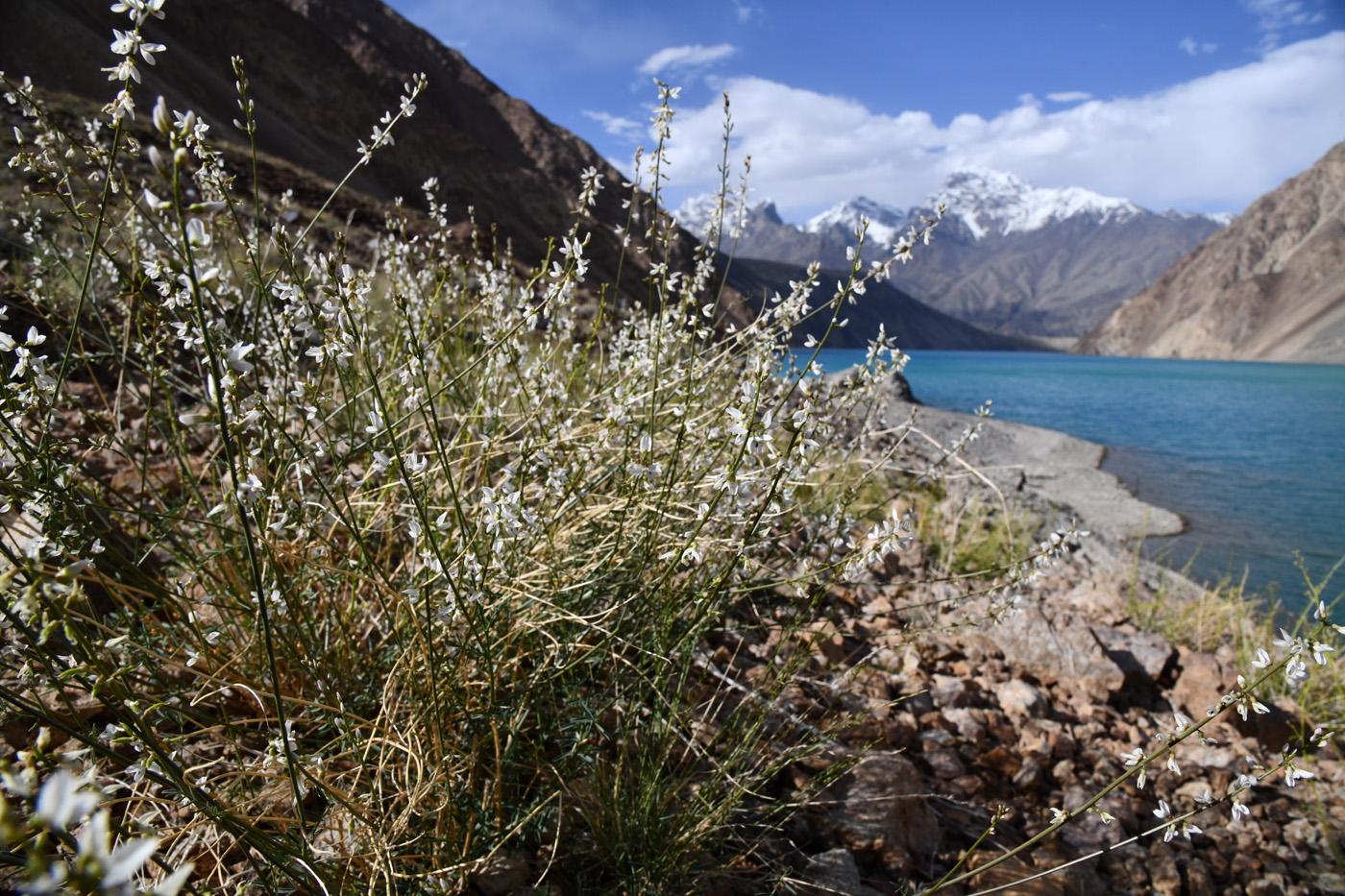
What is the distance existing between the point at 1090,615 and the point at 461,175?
41189 mm

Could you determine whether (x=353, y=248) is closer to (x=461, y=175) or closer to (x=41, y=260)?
(x=41, y=260)

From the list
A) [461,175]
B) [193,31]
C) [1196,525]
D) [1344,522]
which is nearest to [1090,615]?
[1196,525]

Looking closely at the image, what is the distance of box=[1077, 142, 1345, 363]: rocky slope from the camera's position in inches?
3932

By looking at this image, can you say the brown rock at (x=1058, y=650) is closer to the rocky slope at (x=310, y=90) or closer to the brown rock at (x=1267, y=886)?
the brown rock at (x=1267, y=886)

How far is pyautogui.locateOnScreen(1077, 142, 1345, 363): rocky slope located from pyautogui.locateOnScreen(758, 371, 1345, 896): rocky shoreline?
4549 inches

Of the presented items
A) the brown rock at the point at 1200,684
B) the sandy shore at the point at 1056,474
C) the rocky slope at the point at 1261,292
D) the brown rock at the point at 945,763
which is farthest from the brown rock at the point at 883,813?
the rocky slope at the point at 1261,292

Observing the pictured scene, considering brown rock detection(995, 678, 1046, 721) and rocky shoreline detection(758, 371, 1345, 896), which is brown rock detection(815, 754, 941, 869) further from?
brown rock detection(995, 678, 1046, 721)

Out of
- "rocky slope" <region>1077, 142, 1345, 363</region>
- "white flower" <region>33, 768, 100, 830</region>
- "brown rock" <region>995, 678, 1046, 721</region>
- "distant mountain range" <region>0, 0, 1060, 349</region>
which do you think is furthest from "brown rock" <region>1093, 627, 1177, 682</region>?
"rocky slope" <region>1077, 142, 1345, 363</region>

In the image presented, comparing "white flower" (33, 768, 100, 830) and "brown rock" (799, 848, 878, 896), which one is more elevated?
"white flower" (33, 768, 100, 830)

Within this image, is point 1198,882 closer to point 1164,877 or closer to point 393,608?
point 1164,877

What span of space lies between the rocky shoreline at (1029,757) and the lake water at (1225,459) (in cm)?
158

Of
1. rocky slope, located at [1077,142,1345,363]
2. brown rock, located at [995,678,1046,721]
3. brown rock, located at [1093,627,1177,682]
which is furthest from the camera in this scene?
rocky slope, located at [1077,142,1345,363]

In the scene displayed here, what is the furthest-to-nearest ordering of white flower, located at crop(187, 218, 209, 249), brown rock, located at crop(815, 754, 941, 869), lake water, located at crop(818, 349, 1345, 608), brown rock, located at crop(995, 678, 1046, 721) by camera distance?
lake water, located at crop(818, 349, 1345, 608), brown rock, located at crop(995, 678, 1046, 721), brown rock, located at crop(815, 754, 941, 869), white flower, located at crop(187, 218, 209, 249)

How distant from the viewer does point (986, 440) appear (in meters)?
18.3
